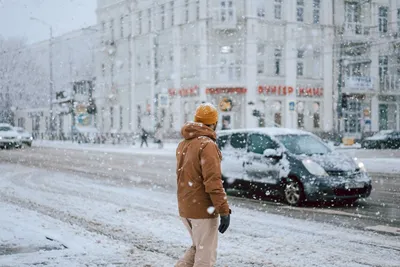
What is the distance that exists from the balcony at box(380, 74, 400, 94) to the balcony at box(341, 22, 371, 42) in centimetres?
488

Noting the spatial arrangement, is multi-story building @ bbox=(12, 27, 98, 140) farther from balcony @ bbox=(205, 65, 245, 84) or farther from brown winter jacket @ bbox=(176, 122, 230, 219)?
brown winter jacket @ bbox=(176, 122, 230, 219)

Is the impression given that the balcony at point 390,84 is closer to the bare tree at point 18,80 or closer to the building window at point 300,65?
the building window at point 300,65

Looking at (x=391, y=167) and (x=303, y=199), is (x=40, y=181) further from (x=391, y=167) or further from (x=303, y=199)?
(x=391, y=167)

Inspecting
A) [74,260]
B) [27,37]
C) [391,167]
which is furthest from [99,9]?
[74,260]

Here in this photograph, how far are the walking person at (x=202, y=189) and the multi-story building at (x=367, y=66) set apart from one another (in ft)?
110

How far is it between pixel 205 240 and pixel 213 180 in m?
0.54

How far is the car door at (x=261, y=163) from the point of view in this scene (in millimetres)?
11680

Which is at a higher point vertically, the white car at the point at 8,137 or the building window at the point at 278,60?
the building window at the point at 278,60

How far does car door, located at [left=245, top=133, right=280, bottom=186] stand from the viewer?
460 inches

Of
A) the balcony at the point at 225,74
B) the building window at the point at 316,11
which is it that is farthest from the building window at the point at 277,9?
the balcony at the point at 225,74

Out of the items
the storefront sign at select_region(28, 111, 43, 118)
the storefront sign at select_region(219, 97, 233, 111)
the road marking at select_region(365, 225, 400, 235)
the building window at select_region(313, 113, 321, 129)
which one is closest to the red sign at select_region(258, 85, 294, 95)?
the storefront sign at select_region(219, 97, 233, 111)

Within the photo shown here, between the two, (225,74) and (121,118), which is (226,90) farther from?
(121,118)

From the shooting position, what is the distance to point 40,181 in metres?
16.1

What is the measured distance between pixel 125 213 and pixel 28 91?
5557cm
